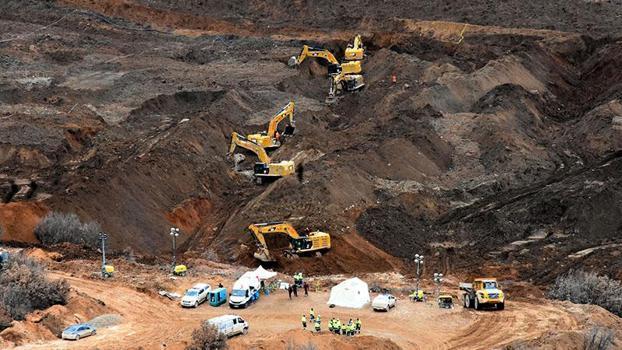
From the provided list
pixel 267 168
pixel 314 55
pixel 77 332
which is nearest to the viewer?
pixel 77 332

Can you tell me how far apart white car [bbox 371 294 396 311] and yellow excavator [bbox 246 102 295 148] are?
87.6 feet

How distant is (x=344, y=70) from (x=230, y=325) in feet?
164

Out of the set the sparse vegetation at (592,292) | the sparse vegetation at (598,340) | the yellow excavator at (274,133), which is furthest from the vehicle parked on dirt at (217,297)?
the yellow excavator at (274,133)

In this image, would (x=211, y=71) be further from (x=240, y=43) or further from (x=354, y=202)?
(x=354, y=202)

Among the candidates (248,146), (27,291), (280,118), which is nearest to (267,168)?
(248,146)

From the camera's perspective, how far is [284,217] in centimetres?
5072

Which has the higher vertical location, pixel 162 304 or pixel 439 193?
pixel 439 193

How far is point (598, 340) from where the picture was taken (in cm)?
3241

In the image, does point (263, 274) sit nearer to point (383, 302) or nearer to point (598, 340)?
point (383, 302)

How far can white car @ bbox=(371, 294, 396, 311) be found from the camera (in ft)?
122

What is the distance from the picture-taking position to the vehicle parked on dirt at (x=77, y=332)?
31.5 meters

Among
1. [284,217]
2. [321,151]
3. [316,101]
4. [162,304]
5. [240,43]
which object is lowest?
[162,304]

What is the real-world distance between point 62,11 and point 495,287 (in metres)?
75.9

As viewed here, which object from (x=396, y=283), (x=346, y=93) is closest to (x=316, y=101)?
(x=346, y=93)
